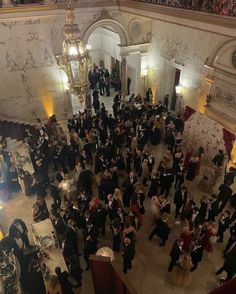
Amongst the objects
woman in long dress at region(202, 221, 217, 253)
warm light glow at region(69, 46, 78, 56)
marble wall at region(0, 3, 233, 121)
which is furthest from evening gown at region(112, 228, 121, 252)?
marble wall at region(0, 3, 233, 121)

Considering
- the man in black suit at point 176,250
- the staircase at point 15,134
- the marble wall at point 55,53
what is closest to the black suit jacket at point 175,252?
the man in black suit at point 176,250

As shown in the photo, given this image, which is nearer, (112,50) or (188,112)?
(188,112)

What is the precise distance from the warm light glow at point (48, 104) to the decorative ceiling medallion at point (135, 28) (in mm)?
5503

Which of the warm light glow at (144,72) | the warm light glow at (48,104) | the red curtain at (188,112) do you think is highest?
the red curtain at (188,112)

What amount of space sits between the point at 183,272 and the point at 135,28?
484 inches

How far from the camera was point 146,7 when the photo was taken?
501 inches

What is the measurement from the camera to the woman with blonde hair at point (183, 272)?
270 inches

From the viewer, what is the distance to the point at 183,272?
7.21 m

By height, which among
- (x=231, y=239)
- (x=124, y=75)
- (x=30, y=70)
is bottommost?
(x=231, y=239)

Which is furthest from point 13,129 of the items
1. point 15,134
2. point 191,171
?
point 191,171

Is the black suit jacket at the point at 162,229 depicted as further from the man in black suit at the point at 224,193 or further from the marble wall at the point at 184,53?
the marble wall at the point at 184,53

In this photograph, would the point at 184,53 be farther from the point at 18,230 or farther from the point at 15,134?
the point at 18,230

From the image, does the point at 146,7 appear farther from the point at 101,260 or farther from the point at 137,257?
the point at 101,260

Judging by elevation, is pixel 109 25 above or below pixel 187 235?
above
